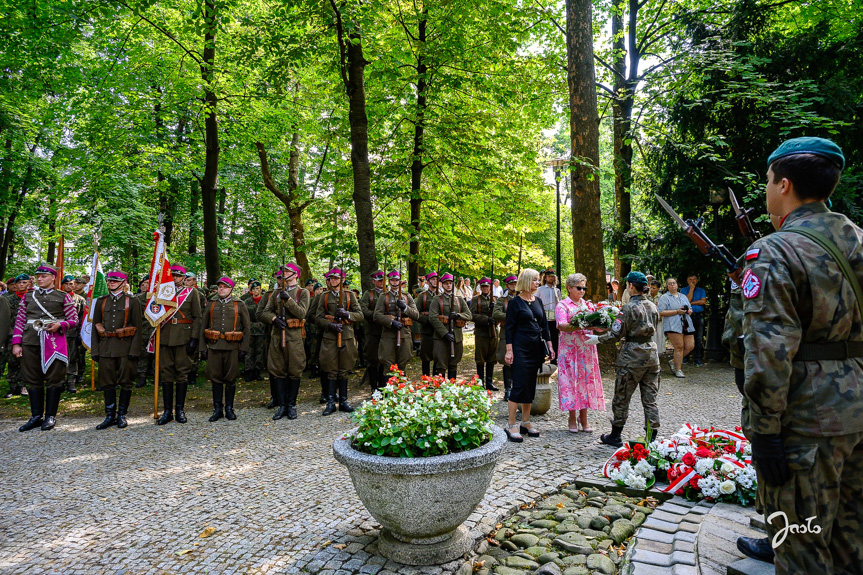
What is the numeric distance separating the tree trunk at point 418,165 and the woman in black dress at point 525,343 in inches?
275

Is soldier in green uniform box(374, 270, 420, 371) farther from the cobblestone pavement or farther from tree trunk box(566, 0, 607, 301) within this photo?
tree trunk box(566, 0, 607, 301)

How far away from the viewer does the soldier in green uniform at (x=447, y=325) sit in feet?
32.0

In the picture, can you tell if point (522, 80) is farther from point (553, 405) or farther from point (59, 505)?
point (59, 505)

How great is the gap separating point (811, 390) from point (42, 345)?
375 inches

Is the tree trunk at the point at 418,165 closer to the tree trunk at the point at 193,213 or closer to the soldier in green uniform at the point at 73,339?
the soldier in green uniform at the point at 73,339

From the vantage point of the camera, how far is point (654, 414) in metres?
6.09

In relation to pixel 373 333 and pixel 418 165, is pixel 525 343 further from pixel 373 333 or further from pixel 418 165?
pixel 418 165

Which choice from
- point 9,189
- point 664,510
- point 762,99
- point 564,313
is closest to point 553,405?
point 564,313

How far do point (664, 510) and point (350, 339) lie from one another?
597cm

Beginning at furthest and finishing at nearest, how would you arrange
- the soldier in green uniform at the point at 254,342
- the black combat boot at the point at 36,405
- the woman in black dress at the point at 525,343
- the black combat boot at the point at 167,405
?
the soldier in green uniform at the point at 254,342, the black combat boot at the point at 167,405, the black combat boot at the point at 36,405, the woman in black dress at the point at 525,343

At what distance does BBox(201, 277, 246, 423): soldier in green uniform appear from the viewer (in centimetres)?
844

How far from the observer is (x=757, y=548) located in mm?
3064

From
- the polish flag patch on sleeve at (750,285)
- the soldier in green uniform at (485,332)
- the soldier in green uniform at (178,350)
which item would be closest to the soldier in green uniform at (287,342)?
the soldier in green uniform at (178,350)

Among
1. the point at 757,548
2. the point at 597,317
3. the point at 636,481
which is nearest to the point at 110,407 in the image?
the point at 597,317
